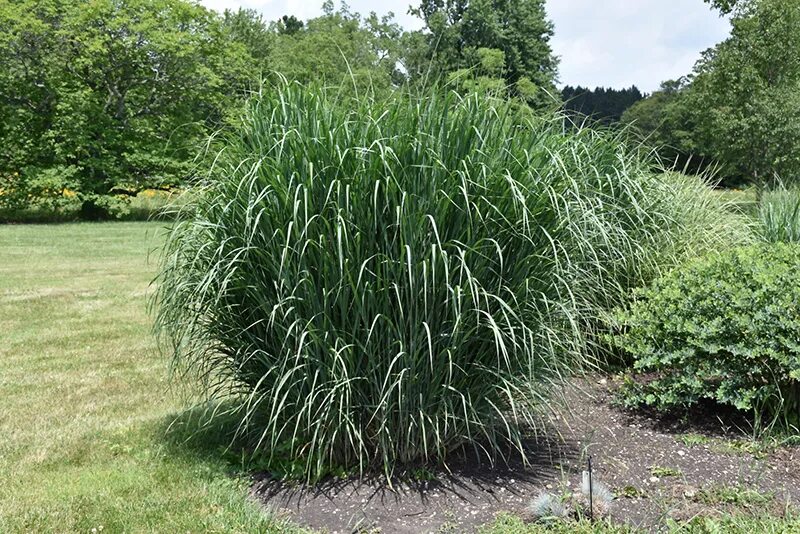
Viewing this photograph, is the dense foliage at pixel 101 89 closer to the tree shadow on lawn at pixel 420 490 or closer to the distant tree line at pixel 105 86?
the distant tree line at pixel 105 86

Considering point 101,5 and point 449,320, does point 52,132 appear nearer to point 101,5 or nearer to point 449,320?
point 101,5

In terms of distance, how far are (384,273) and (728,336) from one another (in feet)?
5.68

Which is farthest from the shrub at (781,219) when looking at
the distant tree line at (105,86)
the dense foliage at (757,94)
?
the distant tree line at (105,86)

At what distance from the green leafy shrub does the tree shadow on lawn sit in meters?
0.65

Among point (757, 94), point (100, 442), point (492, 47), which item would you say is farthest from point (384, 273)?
point (757, 94)

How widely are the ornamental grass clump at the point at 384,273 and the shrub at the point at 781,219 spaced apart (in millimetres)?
2690

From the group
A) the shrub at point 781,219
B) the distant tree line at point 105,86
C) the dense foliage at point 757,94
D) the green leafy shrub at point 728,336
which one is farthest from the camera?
the distant tree line at point 105,86

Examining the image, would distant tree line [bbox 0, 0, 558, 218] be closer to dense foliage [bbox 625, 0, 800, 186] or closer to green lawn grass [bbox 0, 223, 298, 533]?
dense foliage [bbox 625, 0, 800, 186]

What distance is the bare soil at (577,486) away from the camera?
8.34 ft

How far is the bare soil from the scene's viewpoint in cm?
254

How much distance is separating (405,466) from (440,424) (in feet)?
0.76

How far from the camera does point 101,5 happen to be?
1841cm

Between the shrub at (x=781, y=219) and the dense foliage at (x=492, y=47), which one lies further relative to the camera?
the shrub at (x=781, y=219)

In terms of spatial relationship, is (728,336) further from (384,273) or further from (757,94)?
(757,94)
